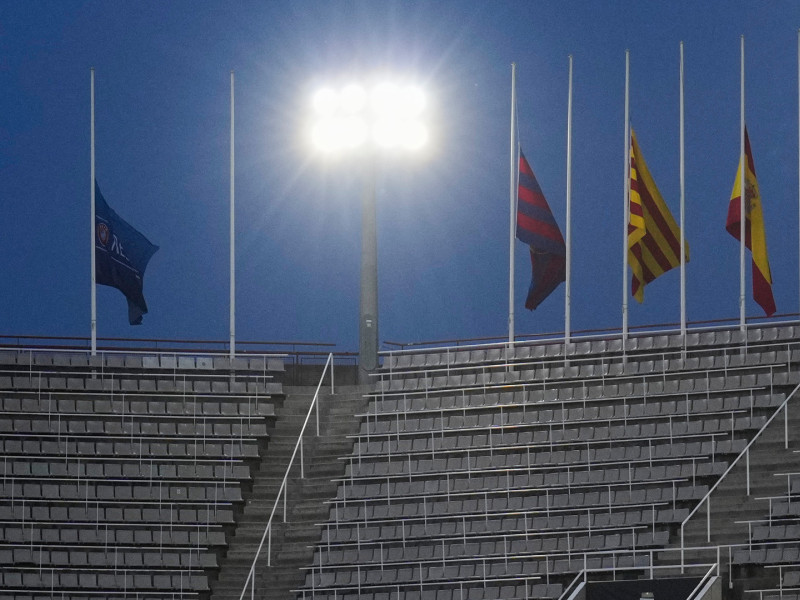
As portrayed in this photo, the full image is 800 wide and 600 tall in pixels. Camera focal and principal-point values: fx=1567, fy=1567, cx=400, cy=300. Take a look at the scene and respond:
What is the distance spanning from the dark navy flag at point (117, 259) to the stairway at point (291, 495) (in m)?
3.09

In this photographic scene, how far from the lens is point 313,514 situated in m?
24.3

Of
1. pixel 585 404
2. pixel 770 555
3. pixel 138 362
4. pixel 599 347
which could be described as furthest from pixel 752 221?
pixel 138 362

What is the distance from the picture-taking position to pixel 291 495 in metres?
24.7

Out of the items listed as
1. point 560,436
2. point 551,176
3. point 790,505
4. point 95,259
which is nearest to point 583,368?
point 560,436

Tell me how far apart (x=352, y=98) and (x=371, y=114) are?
0.56m

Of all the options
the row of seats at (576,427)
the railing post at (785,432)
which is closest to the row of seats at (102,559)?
the row of seats at (576,427)

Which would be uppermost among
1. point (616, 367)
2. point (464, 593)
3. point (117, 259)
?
point (117, 259)

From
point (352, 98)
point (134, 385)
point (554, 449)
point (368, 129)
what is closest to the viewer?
point (554, 449)

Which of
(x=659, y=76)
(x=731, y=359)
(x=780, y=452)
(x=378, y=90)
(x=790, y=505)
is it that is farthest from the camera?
(x=659, y=76)

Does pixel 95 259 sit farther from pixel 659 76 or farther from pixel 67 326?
pixel 659 76

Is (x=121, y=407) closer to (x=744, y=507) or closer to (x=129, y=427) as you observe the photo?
(x=129, y=427)

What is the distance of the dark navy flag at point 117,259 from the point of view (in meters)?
26.7

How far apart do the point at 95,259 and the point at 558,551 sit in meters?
9.52

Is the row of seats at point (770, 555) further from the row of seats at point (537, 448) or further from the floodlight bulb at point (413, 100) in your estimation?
the floodlight bulb at point (413, 100)
